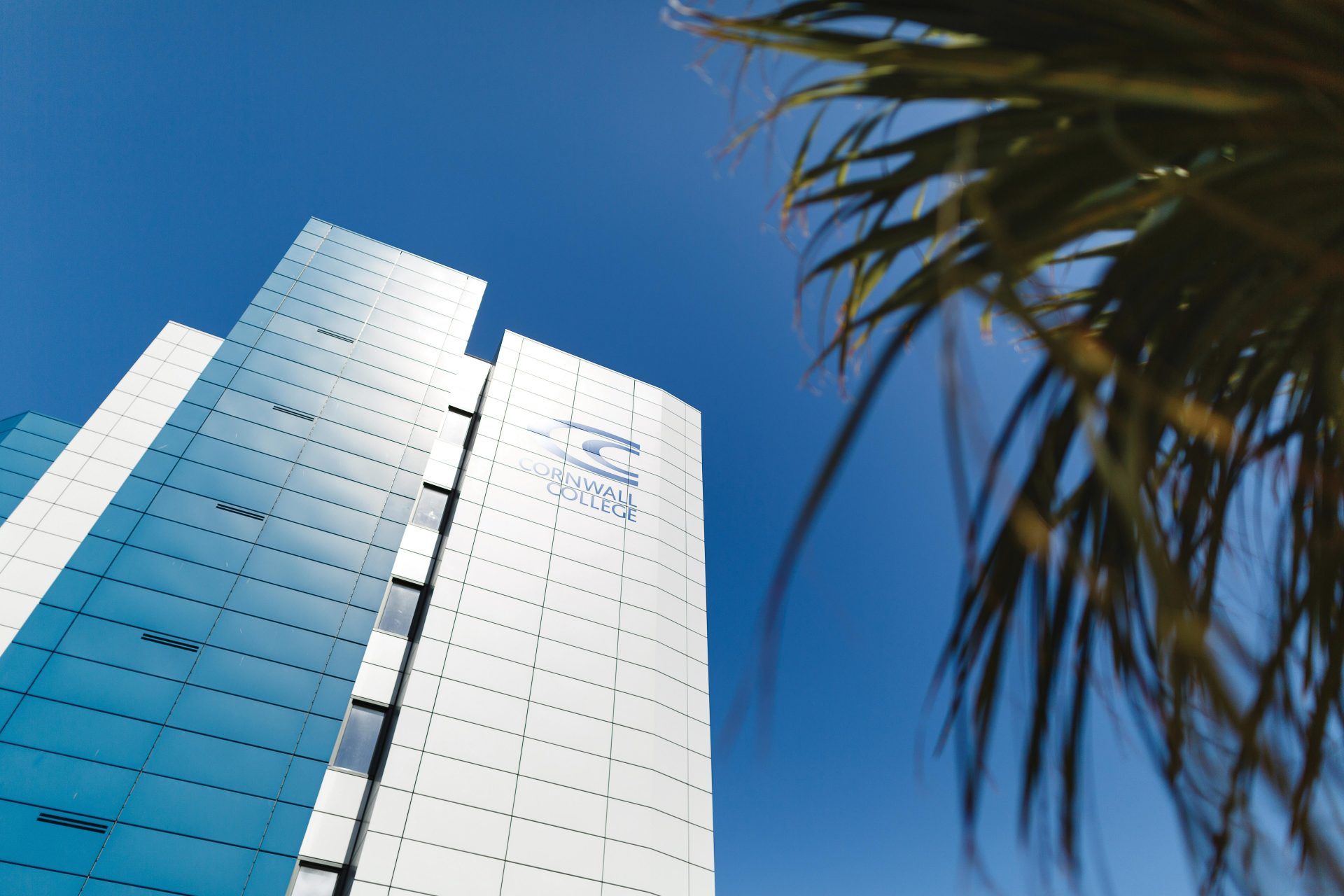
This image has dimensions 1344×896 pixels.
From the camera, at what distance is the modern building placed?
1034cm

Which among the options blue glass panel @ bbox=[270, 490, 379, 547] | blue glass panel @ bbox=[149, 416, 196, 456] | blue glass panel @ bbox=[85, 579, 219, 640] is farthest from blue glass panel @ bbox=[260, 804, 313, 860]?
blue glass panel @ bbox=[149, 416, 196, 456]

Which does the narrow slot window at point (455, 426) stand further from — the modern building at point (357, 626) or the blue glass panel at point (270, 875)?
the blue glass panel at point (270, 875)

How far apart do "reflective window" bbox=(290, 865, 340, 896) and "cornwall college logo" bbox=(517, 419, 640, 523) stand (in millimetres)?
8569

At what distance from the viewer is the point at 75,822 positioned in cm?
954

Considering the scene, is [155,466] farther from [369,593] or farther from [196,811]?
[196,811]

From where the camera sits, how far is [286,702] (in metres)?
11.9

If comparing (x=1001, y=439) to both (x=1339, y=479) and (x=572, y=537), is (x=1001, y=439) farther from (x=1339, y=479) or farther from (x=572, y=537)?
(x=572, y=537)

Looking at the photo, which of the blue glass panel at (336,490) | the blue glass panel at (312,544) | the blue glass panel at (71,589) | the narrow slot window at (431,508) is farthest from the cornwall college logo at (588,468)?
the blue glass panel at (71,589)

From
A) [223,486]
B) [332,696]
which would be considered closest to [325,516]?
[223,486]

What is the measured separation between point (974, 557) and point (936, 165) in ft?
1.72

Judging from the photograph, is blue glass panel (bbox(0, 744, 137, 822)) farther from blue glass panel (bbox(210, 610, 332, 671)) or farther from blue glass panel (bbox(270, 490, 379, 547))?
blue glass panel (bbox(270, 490, 379, 547))

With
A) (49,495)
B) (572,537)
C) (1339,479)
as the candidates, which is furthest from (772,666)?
(49,495)

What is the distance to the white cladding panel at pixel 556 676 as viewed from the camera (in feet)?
37.3

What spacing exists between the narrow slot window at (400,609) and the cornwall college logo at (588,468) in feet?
12.9
